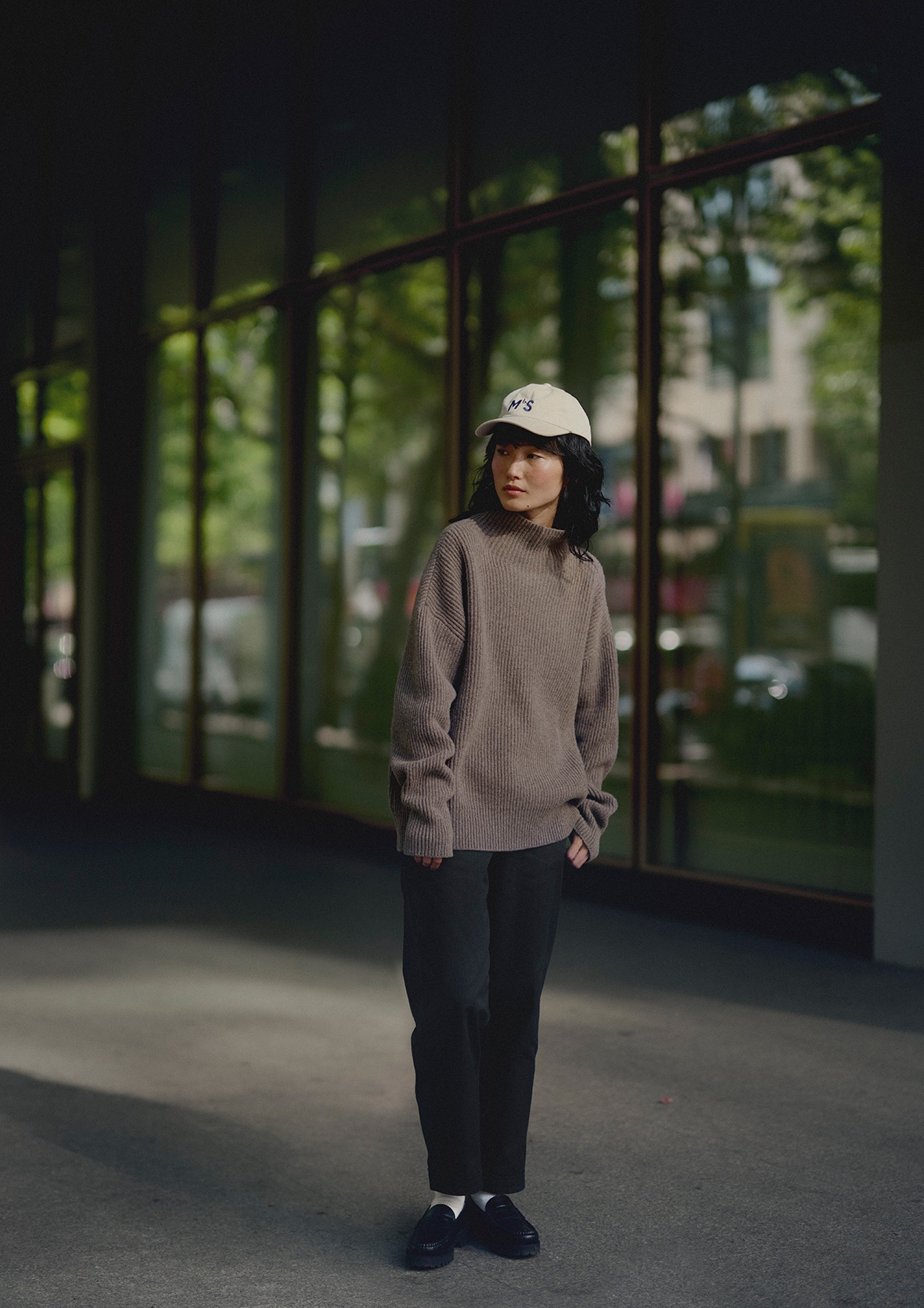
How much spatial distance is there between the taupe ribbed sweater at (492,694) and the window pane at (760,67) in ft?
14.9

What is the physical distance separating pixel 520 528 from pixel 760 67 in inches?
202

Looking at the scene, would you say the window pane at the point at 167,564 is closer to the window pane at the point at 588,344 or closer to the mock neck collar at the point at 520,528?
the window pane at the point at 588,344

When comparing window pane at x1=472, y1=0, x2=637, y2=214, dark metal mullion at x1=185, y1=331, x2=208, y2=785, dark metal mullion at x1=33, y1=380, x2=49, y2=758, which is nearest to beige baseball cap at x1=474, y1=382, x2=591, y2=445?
window pane at x1=472, y1=0, x2=637, y2=214

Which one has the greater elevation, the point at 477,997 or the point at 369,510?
the point at 369,510

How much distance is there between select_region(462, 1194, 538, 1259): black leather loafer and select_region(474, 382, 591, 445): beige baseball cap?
71.3 inches

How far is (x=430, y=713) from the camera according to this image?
10.2ft

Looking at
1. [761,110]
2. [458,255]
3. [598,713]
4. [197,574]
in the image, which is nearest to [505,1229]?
[598,713]

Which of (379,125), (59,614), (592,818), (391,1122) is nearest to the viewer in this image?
(592,818)

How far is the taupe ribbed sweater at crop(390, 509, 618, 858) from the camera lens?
10.3 ft

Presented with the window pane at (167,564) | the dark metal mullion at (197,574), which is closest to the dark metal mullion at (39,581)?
the window pane at (167,564)

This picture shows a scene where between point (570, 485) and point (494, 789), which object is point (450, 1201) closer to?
point (494, 789)

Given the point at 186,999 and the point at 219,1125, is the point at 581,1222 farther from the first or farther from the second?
the point at 186,999

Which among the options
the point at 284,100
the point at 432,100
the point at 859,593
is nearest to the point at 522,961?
the point at 859,593

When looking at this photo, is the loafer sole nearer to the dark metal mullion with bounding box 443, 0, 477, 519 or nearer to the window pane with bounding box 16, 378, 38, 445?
the dark metal mullion with bounding box 443, 0, 477, 519
